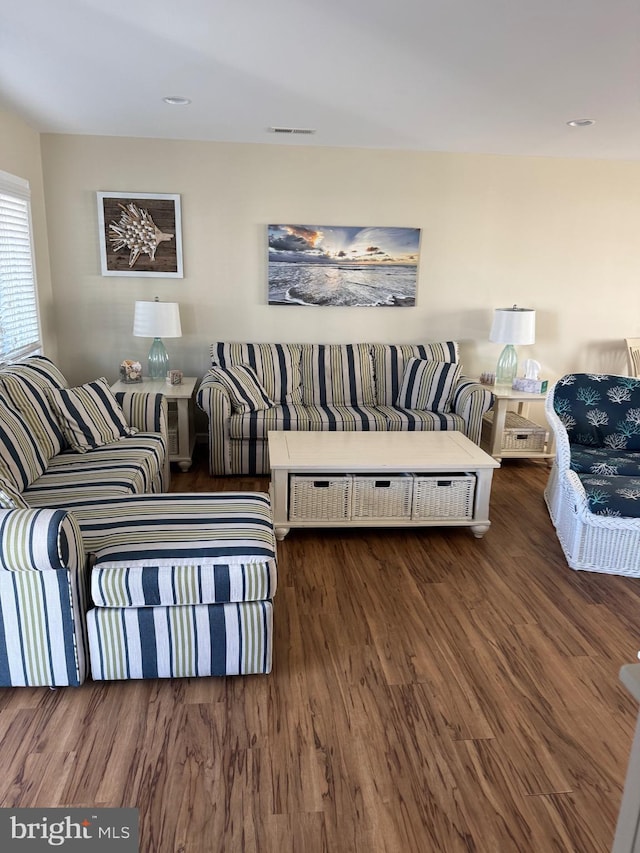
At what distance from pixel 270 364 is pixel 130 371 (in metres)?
1.06

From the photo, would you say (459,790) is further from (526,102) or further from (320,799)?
(526,102)

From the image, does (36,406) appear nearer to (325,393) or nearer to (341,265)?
(325,393)

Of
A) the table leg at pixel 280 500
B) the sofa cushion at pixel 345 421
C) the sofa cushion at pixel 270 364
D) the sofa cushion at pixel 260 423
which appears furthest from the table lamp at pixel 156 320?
the table leg at pixel 280 500

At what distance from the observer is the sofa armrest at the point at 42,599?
1964 millimetres

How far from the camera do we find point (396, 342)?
5.16 meters

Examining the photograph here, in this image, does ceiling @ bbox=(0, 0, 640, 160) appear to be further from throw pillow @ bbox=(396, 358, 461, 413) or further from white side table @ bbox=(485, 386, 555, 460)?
white side table @ bbox=(485, 386, 555, 460)

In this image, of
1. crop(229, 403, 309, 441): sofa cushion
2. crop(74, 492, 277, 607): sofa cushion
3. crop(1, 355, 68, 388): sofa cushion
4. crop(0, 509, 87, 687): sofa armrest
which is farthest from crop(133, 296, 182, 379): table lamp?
crop(0, 509, 87, 687): sofa armrest

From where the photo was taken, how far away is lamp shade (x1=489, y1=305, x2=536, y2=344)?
474 cm

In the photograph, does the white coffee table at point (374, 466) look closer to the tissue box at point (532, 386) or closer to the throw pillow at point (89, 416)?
the throw pillow at point (89, 416)

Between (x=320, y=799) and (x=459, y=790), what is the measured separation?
419 millimetres

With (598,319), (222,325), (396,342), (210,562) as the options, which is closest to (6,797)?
(210,562)

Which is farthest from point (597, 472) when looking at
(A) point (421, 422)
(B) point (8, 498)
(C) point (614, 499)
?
(B) point (8, 498)

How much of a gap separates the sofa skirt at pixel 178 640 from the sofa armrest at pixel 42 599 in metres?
0.08

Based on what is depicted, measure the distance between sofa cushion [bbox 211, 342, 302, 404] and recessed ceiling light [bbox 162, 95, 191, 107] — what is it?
5.55ft
